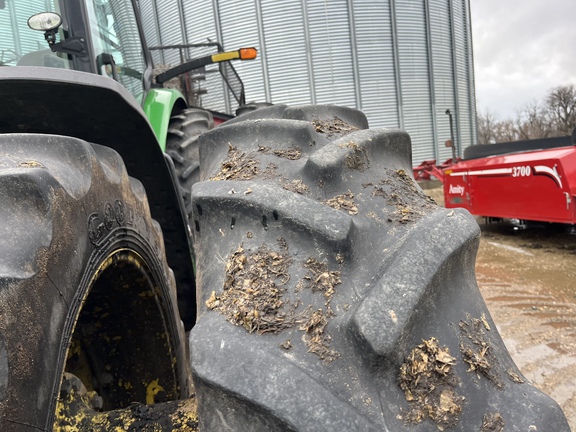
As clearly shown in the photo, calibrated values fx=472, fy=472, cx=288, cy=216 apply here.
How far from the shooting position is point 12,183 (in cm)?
62

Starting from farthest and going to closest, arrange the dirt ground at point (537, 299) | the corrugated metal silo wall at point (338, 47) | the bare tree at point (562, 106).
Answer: the bare tree at point (562, 106), the corrugated metal silo wall at point (338, 47), the dirt ground at point (537, 299)

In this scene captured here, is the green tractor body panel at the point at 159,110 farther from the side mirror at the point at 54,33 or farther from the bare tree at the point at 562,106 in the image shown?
the bare tree at the point at 562,106

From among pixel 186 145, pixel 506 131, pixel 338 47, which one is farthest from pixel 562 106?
pixel 186 145

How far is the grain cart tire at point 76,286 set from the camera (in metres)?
0.57

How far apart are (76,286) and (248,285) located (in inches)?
10.1

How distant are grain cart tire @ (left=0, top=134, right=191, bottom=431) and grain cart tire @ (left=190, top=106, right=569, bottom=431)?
18 cm

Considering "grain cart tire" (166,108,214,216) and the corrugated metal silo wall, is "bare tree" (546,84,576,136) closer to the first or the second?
the corrugated metal silo wall

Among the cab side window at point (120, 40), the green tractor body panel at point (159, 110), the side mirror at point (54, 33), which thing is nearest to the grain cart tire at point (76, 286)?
the side mirror at point (54, 33)

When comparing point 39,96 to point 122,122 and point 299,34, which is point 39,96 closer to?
point 122,122

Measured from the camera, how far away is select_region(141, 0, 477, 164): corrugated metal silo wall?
1203 cm

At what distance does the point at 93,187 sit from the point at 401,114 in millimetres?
12684

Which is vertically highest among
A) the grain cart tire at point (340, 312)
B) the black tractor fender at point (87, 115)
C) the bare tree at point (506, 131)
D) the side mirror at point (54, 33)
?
the side mirror at point (54, 33)

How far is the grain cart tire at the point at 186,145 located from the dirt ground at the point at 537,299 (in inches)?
71.7

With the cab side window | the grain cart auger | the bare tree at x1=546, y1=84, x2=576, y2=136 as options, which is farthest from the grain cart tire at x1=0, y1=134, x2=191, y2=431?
the bare tree at x1=546, y1=84, x2=576, y2=136
